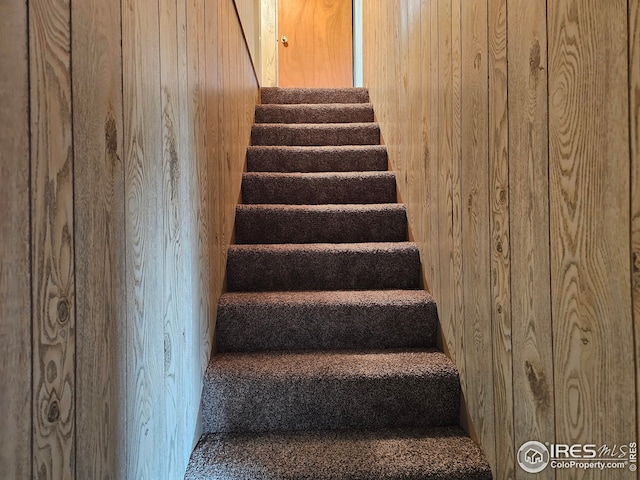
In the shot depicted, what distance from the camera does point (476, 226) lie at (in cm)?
112

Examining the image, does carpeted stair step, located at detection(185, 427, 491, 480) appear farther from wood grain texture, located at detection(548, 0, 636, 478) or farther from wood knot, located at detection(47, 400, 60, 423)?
wood knot, located at detection(47, 400, 60, 423)

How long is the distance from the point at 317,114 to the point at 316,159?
629 mm

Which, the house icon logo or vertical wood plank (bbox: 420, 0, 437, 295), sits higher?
vertical wood plank (bbox: 420, 0, 437, 295)

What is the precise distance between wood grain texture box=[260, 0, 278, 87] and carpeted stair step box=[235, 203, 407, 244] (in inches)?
122

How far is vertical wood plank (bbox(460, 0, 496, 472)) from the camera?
1.05 m

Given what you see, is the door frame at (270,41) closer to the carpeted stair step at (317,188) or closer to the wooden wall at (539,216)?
the carpeted stair step at (317,188)

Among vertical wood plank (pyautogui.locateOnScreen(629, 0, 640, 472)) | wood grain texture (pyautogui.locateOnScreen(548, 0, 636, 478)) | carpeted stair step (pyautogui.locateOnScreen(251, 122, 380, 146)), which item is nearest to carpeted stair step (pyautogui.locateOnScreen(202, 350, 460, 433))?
wood grain texture (pyautogui.locateOnScreen(548, 0, 636, 478))

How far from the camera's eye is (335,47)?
482cm

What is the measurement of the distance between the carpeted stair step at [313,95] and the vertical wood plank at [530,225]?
2.27 m

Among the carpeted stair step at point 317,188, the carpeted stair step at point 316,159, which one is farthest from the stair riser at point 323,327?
the carpeted stair step at point 316,159

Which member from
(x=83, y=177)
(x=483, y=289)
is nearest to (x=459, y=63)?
(x=483, y=289)

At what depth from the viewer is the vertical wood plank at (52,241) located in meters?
0.46

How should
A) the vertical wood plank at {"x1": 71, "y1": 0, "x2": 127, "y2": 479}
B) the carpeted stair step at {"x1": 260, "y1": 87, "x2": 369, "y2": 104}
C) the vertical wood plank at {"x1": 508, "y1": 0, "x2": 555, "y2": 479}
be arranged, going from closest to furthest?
the vertical wood plank at {"x1": 71, "y1": 0, "x2": 127, "y2": 479}
the vertical wood plank at {"x1": 508, "y1": 0, "x2": 555, "y2": 479}
the carpeted stair step at {"x1": 260, "y1": 87, "x2": 369, "y2": 104}

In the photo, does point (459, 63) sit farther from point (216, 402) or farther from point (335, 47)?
point (335, 47)
